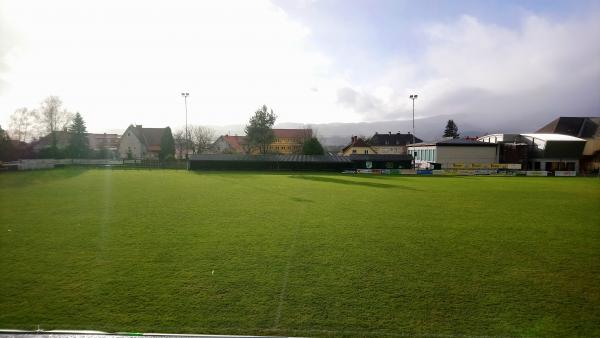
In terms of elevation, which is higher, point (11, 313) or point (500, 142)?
point (500, 142)

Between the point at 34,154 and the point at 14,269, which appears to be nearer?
the point at 14,269

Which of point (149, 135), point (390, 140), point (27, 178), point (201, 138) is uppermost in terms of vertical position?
point (390, 140)

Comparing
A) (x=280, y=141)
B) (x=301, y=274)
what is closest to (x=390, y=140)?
(x=280, y=141)

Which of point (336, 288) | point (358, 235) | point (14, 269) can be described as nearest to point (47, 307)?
point (14, 269)

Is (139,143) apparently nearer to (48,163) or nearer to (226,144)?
(226,144)

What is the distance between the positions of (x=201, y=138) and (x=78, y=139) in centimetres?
2854

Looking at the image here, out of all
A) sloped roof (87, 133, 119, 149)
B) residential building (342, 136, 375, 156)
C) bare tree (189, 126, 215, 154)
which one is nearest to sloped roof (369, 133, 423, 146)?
residential building (342, 136, 375, 156)

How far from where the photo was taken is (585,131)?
201 feet

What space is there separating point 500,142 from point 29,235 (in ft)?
213

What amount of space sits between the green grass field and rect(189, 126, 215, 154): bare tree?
69999 mm

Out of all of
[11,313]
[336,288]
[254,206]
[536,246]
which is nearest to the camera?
[11,313]

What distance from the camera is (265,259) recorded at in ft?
23.9

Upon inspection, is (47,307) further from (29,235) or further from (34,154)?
(34,154)

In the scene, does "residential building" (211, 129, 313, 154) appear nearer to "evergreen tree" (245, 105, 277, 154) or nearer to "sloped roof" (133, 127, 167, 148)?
"sloped roof" (133, 127, 167, 148)
